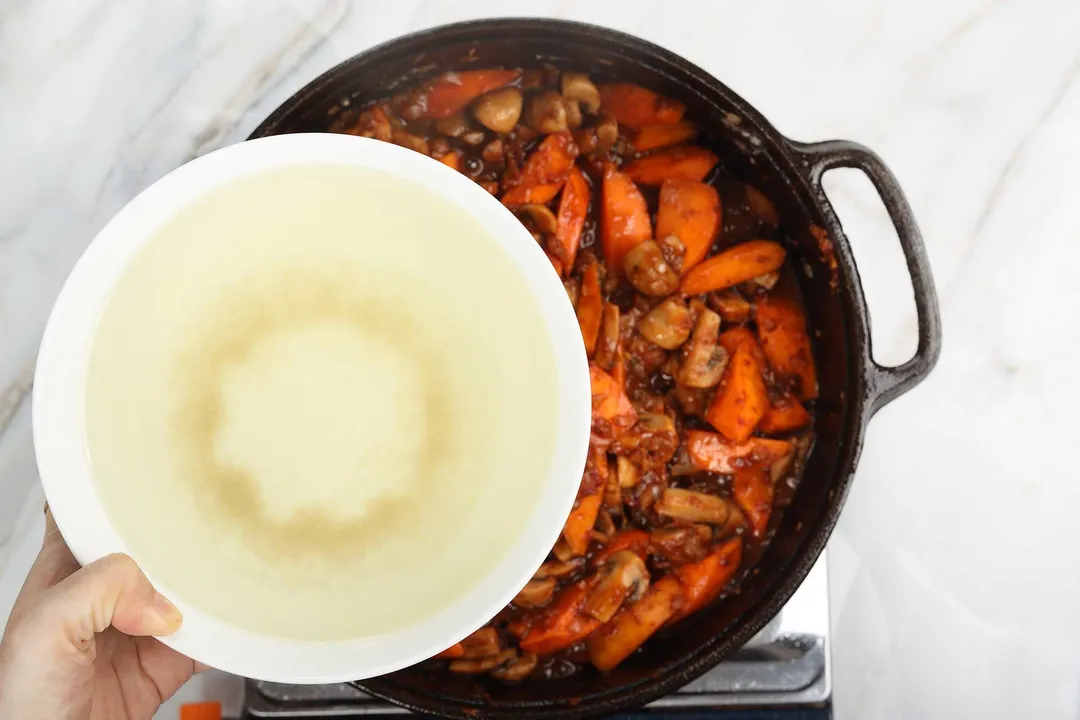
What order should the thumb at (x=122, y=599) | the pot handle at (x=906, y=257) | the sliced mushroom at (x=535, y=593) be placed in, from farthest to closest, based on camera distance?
the sliced mushroom at (x=535, y=593) < the pot handle at (x=906, y=257) < the thumb at (x=122, y=599)

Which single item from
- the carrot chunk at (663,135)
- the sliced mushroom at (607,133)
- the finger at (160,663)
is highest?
the carrot chunk at (663,135)

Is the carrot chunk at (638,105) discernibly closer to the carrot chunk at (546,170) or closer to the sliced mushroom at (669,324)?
the carrot chunk at (546,170)

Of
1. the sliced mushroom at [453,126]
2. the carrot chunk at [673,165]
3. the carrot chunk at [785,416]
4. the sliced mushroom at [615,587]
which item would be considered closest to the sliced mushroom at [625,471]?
the sliced mushroom at [615,587]

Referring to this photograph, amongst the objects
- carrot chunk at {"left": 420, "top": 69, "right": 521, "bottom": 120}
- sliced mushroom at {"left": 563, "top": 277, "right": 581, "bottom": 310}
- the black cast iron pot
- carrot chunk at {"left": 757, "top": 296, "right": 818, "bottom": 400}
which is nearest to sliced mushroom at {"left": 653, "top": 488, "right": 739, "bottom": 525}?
the black cast iron pot

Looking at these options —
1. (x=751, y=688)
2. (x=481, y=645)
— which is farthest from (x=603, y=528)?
(x=751, y=688)

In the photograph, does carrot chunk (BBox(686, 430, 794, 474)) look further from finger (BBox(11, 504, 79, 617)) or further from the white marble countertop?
finger (BBox(11, 504, 79, 617))

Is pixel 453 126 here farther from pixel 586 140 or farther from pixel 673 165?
pixel 673 165
